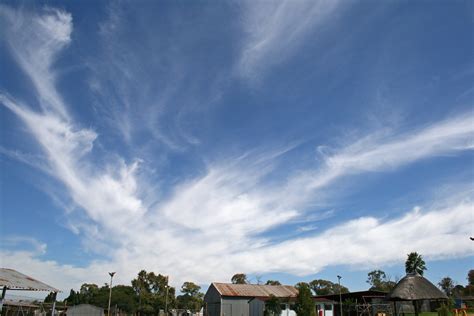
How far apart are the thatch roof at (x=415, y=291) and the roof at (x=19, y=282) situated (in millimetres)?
35080

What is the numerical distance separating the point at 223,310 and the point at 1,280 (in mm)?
36991

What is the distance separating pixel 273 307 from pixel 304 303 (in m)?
7.81

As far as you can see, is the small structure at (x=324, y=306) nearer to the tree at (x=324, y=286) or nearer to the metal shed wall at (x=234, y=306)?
the metal shed wall at (x=234, y=306)

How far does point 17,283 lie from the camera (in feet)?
89.0

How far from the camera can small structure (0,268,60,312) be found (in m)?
26.4

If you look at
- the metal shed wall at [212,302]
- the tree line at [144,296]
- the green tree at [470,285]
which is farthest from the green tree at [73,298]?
the green tree at [470,285]

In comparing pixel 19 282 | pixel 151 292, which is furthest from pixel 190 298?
pixel 19 282

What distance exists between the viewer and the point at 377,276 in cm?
12050

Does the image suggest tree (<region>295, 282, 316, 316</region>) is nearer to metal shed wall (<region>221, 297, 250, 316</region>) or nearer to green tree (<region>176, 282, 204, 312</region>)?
metal shed wall (<region>221, 297, 250, 316</region>)

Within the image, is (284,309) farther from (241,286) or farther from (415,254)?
(415,254)

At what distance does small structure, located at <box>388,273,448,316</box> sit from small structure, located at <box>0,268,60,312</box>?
3517cm

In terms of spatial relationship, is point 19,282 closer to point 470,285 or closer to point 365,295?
point 365,295

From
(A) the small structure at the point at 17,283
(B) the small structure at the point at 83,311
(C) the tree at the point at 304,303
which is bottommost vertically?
(B) the small structure at the point at 83,311

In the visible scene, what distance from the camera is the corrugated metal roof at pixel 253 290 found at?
58.7m
